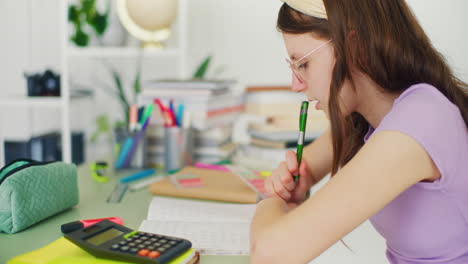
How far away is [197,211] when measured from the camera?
101 cm

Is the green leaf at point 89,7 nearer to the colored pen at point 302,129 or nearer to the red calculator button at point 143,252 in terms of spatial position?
the colored pen at point 302,129

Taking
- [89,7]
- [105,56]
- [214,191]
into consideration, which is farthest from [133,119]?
[105,56]

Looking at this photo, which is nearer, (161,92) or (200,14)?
(161,92)

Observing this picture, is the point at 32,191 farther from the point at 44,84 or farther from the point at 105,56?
the point at 105,56

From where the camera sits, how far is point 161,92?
1.54 metres

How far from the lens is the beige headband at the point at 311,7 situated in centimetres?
82

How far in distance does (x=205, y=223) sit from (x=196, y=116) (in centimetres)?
62

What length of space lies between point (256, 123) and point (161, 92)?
0.43 metres

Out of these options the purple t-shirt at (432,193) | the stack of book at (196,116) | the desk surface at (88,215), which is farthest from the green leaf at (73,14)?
the purple t-shirt at (432,193)

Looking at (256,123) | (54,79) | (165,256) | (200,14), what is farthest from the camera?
(200,14)

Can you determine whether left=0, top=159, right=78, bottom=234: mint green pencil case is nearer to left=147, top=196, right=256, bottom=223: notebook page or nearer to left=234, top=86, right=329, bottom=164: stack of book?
left=147, top=196, right=256, bottom=223: notebook page

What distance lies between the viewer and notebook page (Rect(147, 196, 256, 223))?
37.8 inches

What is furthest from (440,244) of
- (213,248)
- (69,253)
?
(69,253)

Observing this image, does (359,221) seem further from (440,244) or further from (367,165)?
(440,244)
